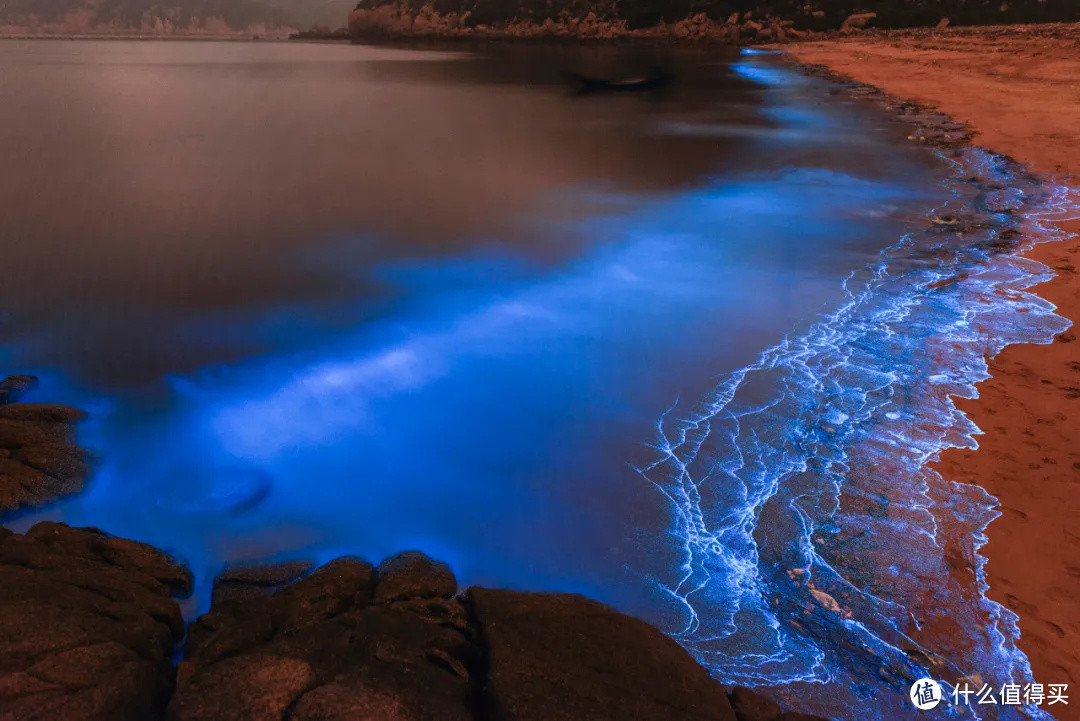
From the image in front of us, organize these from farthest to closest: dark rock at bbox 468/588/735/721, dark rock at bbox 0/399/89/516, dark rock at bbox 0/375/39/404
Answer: dark rock at bbox 0/375/39/404 → dark rock at bbox 0/399/89/516 → dark rock at bbox 468/588/735/721

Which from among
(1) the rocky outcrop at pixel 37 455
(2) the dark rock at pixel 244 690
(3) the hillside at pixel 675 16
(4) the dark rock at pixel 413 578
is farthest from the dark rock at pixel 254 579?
(3) the hillside at pixel 675 16

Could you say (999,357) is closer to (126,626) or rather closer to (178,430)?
(126,626)

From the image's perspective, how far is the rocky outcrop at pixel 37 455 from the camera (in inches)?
191

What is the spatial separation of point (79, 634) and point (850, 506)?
464cm

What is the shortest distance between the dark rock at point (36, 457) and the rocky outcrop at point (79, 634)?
0.97m

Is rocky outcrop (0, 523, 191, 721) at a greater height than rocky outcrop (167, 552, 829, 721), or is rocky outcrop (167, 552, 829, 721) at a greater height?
rocky outcrop (0, 523, 191, 721)

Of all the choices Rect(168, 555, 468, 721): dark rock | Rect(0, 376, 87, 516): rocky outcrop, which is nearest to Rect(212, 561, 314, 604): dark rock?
Rect(168, 555, 468, 721): dark rock

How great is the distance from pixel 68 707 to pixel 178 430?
12.2ft

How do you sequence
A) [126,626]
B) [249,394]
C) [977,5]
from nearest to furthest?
[126,626]
[249,394]
[977,5]

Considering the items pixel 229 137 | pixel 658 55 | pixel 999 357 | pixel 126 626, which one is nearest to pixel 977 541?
pixel 999 357

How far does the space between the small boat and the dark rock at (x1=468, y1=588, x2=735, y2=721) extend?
106ft

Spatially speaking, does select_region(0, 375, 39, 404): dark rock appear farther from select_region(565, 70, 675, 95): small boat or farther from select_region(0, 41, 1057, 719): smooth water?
select_region(565, 70, 675, 95): small boat

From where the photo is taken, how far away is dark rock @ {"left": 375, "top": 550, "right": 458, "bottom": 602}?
3.94m

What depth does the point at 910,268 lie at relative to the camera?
916 centimetres
